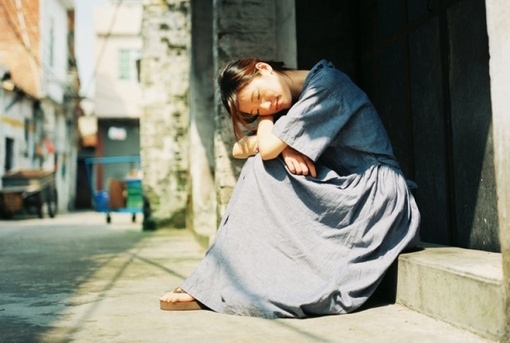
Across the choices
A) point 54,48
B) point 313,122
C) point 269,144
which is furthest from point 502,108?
point 54,48

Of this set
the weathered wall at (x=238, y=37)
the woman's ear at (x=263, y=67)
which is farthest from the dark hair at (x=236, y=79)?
the weathered wall at (x=238, y=37)

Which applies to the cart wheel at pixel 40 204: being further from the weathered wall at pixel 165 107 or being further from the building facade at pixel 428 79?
the building facade at pixel 428 79

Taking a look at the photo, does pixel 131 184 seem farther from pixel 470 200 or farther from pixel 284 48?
pixel 470 200

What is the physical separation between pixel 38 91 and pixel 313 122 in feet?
59.0

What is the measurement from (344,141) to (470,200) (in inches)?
23.0

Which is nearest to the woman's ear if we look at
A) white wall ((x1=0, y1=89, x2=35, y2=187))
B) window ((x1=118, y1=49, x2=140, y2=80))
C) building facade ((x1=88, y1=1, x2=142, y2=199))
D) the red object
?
white wall ((x1=0, y1=89, x2=35, y2=187))

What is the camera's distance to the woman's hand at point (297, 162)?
2020 mm

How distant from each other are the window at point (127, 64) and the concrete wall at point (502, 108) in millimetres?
22249

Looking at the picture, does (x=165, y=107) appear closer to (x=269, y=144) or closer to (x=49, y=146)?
(x=269, y=144)

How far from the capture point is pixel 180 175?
735cm

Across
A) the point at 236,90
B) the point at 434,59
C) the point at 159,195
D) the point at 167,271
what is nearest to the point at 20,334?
the point at 236,90

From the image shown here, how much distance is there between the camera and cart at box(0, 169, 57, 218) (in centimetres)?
1159

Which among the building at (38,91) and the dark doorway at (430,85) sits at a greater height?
the building at (38,91)

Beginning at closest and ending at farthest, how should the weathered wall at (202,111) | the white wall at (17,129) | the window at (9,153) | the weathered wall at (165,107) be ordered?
the weathered wall at (202,111) < the weathered wall at (165,107) < the white wall at (17,129) < the window at (9,153)
